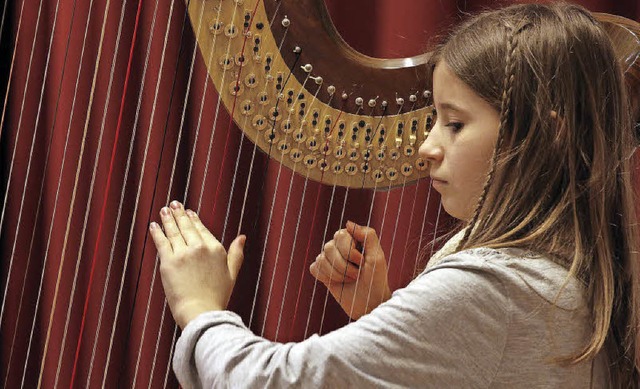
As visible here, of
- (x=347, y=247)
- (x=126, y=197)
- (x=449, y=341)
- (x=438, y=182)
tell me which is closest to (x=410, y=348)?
(x=449, y=341)

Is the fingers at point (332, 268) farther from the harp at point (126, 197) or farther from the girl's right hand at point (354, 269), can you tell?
the harp at point (126, 197)

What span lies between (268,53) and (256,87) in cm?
4

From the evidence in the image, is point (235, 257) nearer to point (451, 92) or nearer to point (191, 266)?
point (191, 266)

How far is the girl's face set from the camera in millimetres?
916

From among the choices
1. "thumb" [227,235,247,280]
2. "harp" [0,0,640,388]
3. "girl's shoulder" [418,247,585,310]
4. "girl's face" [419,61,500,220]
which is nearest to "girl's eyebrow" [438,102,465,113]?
"girl's face" [419,61,500,220]

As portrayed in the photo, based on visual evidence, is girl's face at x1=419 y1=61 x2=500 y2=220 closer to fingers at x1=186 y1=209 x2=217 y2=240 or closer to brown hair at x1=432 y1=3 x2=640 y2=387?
brown hair at x1=432 y1=3 x2=640 y2=387

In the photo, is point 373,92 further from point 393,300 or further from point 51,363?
point 51,363

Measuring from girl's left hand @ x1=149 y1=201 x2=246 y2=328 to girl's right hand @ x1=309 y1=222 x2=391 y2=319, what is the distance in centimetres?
20

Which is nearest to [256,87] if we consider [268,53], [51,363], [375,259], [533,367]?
[268,53]

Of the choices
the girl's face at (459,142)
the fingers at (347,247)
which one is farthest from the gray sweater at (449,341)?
the fingers at (347,247)

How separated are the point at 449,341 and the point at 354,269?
0.39 meters

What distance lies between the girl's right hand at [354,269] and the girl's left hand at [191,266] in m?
0.20

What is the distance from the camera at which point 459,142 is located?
92 cm

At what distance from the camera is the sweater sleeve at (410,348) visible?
0.79 m
